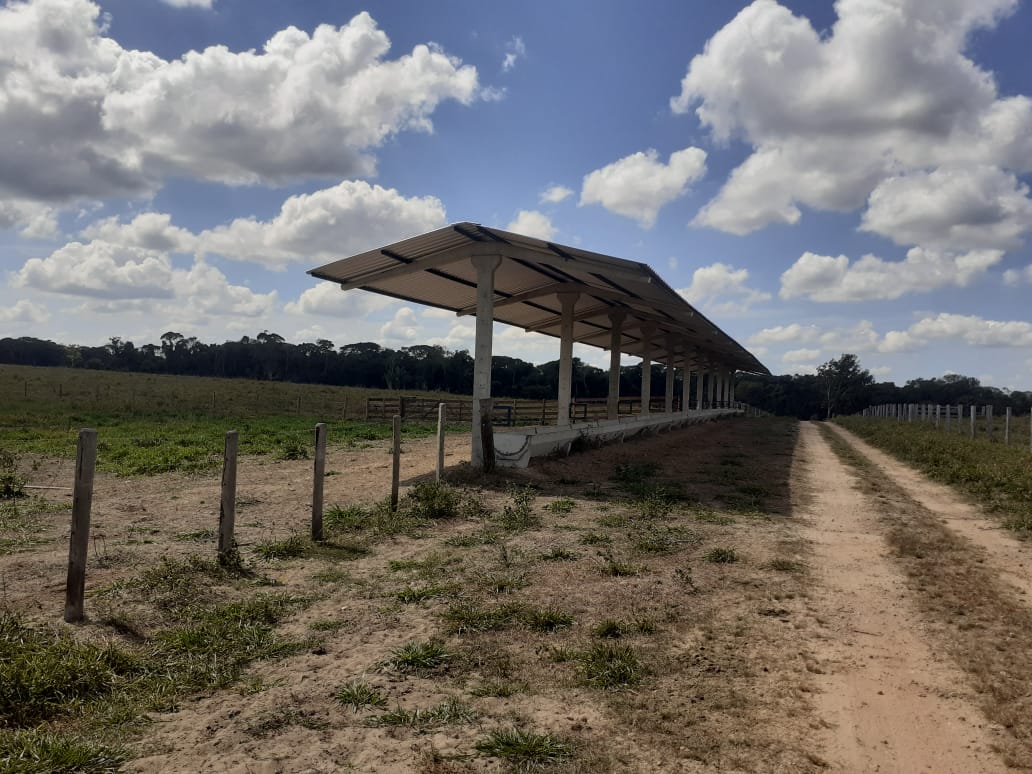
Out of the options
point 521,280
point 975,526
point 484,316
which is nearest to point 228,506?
point 484,316

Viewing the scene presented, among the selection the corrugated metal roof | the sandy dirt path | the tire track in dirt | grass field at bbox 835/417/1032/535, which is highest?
the corrugated metal roof

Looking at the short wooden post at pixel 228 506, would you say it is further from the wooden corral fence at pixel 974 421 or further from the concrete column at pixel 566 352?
the wooden corral fence at pixel 974 421

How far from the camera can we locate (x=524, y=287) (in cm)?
1877

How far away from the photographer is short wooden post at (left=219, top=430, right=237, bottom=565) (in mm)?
6484

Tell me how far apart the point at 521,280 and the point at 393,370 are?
6842 centimetres

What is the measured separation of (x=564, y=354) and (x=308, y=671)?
52.0ft

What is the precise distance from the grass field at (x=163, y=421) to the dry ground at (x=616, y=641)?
21.1 feet

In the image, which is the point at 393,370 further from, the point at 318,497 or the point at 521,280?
the point at 318,497

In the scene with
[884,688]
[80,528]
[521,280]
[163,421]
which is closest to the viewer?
[884,688]

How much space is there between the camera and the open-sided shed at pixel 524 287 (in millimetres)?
14125

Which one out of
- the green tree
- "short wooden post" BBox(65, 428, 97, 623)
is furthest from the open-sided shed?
the green tree

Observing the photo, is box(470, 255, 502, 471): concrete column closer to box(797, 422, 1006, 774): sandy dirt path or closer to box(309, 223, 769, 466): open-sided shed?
box(309, 223, 769, 466): open-sided shed

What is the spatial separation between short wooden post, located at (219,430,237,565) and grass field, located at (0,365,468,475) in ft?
25.2

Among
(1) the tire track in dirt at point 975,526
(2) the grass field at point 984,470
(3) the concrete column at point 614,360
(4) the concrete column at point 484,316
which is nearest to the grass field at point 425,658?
(1) the tire track in dirt at point 975,526
